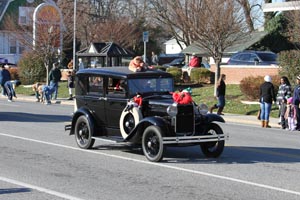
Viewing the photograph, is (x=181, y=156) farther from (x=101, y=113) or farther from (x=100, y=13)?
(x=100, y=13)

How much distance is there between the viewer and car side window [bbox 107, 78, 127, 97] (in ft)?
43.2

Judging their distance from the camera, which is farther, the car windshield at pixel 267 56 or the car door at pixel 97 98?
the car windshield at pixel 267 56

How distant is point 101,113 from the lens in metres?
13.7

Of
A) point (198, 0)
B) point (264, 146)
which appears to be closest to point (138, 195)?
point (264, 146)

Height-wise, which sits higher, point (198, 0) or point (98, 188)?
point (198, 0)

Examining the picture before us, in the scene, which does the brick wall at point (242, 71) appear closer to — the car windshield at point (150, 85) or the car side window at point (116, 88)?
the car windshield at point (150, 85)

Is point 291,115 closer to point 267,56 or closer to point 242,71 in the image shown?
point 242,71

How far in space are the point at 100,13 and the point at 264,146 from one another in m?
50.9

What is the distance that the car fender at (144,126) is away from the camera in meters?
12.1

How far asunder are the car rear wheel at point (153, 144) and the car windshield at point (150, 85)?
113 cm

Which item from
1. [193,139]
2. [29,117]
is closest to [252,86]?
[29,117]

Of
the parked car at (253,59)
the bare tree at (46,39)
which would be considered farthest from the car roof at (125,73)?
the bare tree at (46,39)

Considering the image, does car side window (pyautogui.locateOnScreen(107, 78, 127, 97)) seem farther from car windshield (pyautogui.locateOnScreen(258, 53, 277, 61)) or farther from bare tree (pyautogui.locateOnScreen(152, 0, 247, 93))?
car windshield (pyautogui.locateOnScreen(258, 53, 277, 61))

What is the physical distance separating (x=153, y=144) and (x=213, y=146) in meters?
1.38
